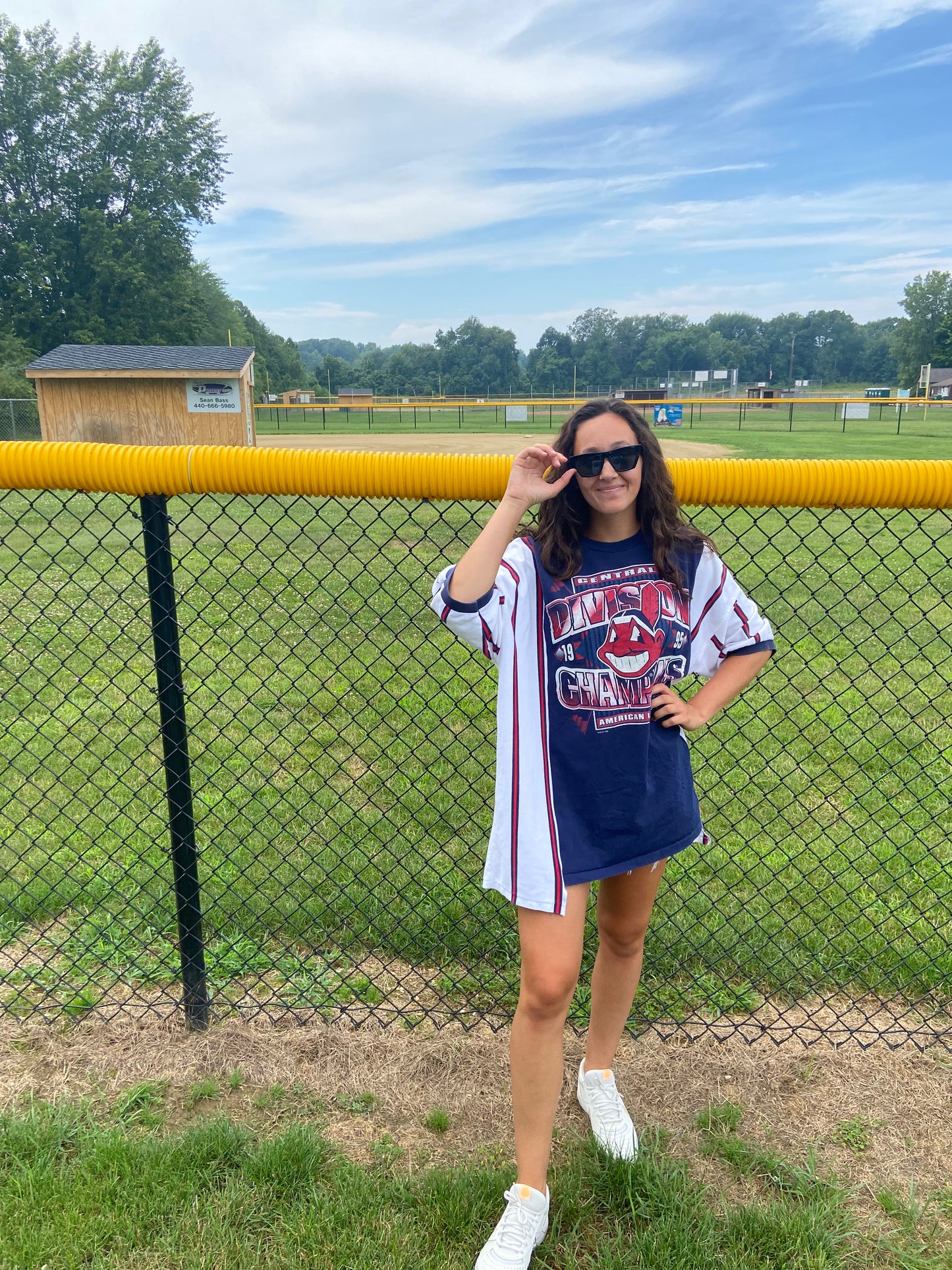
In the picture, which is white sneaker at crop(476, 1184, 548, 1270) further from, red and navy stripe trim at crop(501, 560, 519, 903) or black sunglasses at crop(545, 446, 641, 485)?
black sunglasses at crop(545, 446, 641, 485)

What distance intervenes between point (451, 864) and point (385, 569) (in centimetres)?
445

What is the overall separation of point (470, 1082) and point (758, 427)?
3315 centimetres

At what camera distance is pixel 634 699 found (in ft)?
5.55

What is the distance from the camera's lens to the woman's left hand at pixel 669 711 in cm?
170

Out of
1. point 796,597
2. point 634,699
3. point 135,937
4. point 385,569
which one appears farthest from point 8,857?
point 796,597

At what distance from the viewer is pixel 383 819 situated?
349 centimetres

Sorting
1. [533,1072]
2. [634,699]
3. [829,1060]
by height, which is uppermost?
[634,699]

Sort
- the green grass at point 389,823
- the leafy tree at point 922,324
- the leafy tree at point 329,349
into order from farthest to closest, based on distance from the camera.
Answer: the leafy tree at point 329,349
the leafy tree at point 922,324
the green grass at point 389,823

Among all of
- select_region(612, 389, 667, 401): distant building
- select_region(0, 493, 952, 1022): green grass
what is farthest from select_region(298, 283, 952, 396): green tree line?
select_region(0, 493, 952, 1022): green grass

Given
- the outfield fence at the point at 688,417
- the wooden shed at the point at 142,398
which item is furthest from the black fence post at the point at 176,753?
the outfield fence at the point at 688,417

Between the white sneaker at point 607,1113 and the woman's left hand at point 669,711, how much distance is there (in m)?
0.95

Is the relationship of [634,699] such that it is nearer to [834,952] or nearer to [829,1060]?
[829,1060]

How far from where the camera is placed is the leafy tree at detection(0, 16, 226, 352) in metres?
40.8

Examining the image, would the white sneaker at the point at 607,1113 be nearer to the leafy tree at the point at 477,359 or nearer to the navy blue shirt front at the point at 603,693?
the navy blue shirt front at the point at 603,693
